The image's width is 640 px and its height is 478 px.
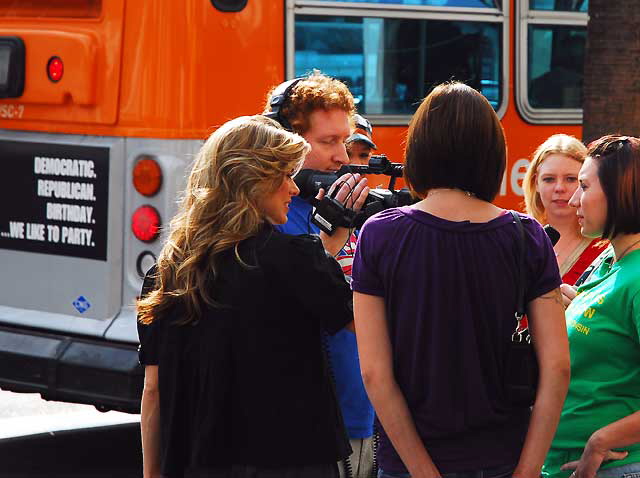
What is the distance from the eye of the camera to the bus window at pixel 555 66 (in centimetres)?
615

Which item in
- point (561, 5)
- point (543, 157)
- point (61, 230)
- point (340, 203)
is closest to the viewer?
point (340, 203)

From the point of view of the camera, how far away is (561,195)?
413 centimetres

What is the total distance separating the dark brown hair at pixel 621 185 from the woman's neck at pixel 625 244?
2 cm

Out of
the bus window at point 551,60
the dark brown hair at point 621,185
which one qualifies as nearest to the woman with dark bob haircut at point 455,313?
the dark brown hair at point 621,185

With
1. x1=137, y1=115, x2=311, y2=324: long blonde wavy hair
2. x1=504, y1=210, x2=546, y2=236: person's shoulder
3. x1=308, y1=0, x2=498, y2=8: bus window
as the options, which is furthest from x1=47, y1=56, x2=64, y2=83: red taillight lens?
x1=504, y1=210, x2=546, y2=236: person's shoulder

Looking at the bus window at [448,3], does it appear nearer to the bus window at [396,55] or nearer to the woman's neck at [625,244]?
the bus window at [396,55]

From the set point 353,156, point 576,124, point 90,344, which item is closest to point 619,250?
point 353,156

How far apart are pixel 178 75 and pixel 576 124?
2.25 meters

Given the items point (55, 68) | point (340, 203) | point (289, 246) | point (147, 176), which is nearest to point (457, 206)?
point (289, 246)

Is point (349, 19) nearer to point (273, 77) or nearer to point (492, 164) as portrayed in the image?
point (273, 77)

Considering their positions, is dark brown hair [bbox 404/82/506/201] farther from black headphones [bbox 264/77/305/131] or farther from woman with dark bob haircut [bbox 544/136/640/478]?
black headphones [bbox 264/77/305/131]

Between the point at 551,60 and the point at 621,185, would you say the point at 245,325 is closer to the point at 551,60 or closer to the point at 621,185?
the point at 621,185

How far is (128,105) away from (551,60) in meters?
2.23

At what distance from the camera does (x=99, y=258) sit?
18.1ft
